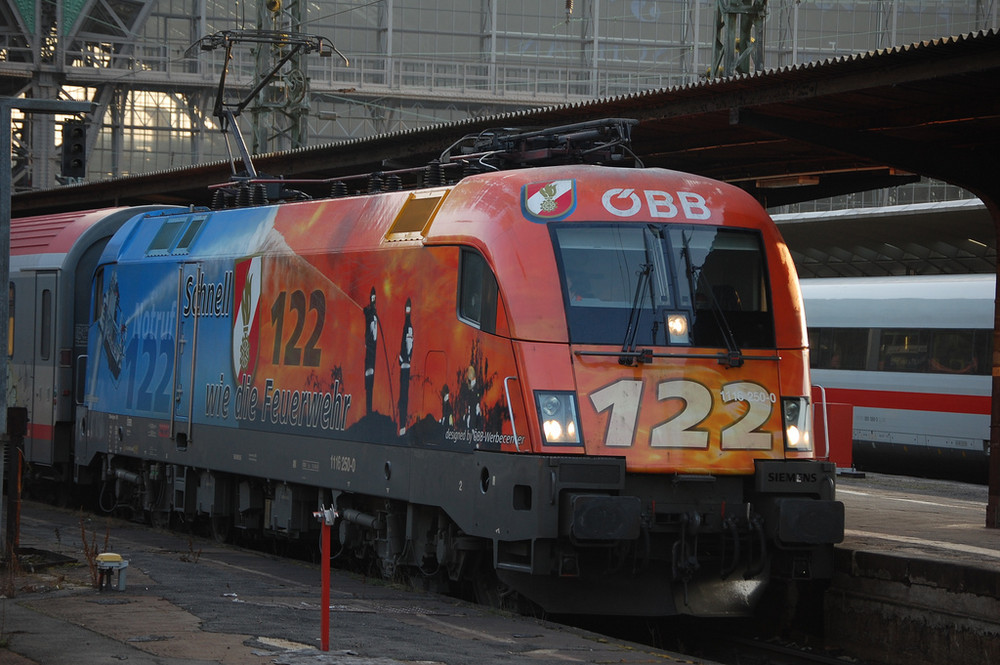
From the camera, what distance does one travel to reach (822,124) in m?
14.3

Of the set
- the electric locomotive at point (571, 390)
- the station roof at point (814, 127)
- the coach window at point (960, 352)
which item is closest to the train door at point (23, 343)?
the station roof at point (814, 127)

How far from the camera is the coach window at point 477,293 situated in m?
10.5

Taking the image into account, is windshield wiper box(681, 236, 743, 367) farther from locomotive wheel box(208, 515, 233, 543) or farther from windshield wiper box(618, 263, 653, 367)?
locomotive wheel box(208, 515, 233, 543)

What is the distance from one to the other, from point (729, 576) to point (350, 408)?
358 centimetres

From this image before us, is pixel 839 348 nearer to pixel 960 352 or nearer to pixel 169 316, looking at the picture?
pixel 960 352

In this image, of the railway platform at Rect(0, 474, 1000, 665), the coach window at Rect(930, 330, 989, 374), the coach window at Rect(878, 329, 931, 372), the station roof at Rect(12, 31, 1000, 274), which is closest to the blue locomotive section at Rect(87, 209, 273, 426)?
the railway platform at Rect(0, 474, 1000, 665)

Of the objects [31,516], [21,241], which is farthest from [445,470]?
[21,241]

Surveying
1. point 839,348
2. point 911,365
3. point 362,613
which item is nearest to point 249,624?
point 362,613

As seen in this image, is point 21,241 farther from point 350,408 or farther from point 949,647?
point 949,647

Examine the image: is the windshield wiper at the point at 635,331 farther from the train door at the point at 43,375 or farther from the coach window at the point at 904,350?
the coach window at the point at 904,350

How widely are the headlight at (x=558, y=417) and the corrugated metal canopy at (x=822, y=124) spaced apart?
162 inches

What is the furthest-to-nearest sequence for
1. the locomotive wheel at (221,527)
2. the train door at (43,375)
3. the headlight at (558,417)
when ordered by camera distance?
the train door at (43,375)
the locomotive wheel at (221,527)
the headlight at (558,417)

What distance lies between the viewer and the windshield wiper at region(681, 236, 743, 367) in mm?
10555

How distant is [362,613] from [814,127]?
668cm
